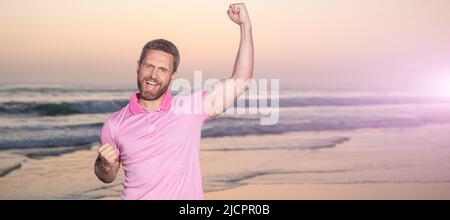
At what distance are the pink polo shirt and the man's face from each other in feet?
0.18

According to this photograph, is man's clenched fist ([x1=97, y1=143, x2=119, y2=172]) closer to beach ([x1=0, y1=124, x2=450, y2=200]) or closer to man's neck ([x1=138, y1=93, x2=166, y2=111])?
man's neck ([x1=138, y1=93, x2=166, y2=111])

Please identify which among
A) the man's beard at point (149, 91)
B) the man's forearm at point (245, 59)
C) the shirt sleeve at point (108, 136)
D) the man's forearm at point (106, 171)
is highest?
the man's forearm at point (245, 59)

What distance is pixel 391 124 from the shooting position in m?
7.96

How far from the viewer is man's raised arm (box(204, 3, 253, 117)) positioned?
2.37 metres

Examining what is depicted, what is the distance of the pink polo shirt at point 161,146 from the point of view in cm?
226

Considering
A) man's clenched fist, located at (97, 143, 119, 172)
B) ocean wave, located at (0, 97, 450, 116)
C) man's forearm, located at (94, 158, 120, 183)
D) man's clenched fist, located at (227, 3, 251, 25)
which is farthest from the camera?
ocean wave, located at (0, 97, 450, 116)

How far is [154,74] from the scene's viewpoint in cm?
235

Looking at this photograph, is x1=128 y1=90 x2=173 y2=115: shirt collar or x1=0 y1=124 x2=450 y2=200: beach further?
x1=0 y1=124 x2=450 y2=200: beach

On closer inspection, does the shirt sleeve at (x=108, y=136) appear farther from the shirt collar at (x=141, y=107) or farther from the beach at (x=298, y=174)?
the beach at (x=298, y=174)

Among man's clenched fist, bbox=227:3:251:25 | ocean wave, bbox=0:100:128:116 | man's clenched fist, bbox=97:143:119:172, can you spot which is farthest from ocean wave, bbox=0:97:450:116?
man's clenched fist, bbox=97:143:119:172

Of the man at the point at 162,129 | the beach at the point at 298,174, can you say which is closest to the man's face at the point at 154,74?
the man at the point at 162,129

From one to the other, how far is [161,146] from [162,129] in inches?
2.4
